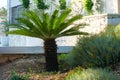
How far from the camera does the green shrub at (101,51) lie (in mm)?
8562

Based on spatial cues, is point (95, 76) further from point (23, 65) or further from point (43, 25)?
point (23, 65)

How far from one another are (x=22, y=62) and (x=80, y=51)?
9.53ft

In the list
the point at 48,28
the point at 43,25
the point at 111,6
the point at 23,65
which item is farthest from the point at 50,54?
the point at 111,6

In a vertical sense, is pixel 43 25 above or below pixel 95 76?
above

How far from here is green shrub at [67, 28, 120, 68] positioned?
856 centimetres

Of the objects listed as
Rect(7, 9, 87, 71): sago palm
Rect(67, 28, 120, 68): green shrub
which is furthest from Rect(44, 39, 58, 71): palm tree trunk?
Rect(67, 28, 120, 68): green shrub

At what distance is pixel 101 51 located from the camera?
8586 mm

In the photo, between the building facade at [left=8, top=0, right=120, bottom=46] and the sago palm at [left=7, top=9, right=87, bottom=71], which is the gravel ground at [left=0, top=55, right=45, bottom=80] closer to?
the sago palm at [left=7, top=9, right=87, bottom=71]

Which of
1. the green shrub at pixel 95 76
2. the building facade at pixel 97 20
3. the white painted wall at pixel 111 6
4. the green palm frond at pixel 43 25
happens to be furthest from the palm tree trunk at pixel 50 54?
the white painted wall at pixel 111 6

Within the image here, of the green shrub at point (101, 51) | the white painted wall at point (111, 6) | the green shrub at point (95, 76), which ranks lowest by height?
the green shrub at point (95, 76)

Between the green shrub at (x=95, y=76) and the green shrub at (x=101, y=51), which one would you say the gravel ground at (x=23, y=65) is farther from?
the green shrub at (x=95, y=76)

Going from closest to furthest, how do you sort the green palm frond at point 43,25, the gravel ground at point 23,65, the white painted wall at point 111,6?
1. the green palm frond at point 43,25
2. the gravel ground at point 23,65
3. the white painted wall at point 111,6

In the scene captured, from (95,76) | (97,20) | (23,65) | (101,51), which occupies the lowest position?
(23,65)

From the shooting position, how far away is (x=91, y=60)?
8.66 metres
